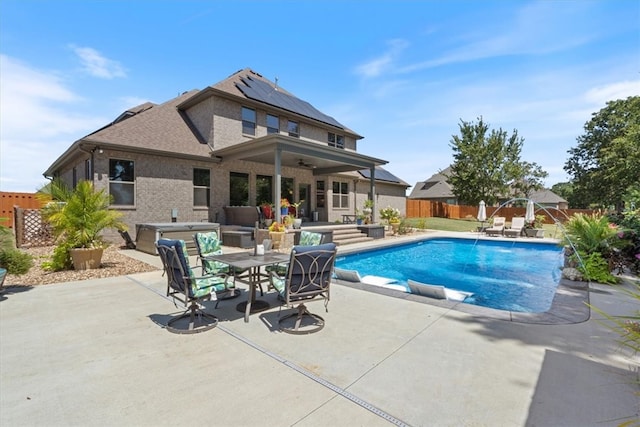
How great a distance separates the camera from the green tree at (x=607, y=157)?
24452mm

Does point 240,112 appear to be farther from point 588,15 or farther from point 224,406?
point 224,406

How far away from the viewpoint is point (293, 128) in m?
17.2

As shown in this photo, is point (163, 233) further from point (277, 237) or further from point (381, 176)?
point (381, 176)

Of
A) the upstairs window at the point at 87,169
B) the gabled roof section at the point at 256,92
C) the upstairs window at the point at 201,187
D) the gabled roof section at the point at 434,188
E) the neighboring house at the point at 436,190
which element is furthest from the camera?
the gabled roof section at the point at 434,188

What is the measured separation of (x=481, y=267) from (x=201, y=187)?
11.9 meters

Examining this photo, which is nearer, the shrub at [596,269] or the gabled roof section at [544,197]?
the shrub at [596,269]

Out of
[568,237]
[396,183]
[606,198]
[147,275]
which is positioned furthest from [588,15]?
[606,198]

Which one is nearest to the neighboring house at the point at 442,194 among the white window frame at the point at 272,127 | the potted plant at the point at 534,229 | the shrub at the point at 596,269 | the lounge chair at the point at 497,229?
the potted plant at the point at 534,229

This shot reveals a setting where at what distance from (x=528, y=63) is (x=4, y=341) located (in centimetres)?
1452

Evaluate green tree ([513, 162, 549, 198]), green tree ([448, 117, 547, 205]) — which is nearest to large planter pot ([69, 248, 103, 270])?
green tree ([448, 117, 547, 205])

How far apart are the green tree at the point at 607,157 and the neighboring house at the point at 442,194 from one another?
785 cm

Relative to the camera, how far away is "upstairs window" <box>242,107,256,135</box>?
14936 mm

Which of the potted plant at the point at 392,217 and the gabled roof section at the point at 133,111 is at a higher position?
the gabled roof section at the point at 133,111

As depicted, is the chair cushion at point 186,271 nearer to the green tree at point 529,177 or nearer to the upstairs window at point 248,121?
the upstairs window at point 248,121
